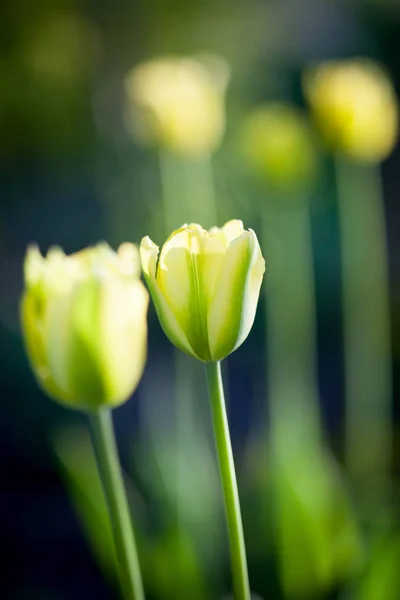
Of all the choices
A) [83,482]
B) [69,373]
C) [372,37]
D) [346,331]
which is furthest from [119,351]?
[372,37]

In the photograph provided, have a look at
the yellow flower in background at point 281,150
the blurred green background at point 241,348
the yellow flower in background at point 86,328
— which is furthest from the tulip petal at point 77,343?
the yellow flower in background at point 281,150

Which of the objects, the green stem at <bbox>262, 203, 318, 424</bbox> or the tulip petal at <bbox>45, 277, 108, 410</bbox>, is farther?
the green stem at <bbox>262, 203, 318, 424</bbox>

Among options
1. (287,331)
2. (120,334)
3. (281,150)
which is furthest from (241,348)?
(120,334)

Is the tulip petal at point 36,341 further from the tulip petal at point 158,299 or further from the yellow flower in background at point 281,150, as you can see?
the yellow flower in background at point 281,150

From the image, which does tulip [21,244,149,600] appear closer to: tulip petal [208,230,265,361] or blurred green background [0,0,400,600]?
tulip petal [208,230,265,361]

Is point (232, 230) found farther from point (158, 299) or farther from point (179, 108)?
point (179, 108)

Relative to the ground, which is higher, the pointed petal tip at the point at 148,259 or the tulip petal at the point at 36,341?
the pointed petal tip at the point at 148,259

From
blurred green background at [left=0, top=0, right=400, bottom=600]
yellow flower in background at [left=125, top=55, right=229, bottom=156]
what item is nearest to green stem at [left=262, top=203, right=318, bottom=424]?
blurred green background at [left=0, top=0, right=400, bottom=600]
